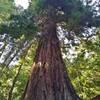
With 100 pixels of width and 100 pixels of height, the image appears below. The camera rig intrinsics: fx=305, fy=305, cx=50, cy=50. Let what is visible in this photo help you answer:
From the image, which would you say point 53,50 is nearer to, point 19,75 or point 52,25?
point 52,25

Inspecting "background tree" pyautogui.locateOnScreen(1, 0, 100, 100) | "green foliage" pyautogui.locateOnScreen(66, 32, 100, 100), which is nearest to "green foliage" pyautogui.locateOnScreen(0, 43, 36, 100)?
"green foliage" pyautogui.locateOnScreen(66, 32, 100, 100)

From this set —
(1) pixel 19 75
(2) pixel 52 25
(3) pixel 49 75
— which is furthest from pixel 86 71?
(3) pixel 49 75

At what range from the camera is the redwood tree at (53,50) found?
7.55 m

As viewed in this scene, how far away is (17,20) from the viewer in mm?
8008

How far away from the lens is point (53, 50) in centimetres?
837

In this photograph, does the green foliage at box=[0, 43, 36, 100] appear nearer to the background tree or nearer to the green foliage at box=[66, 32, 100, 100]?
the green foliage at box=[66, 32, 100, 100]

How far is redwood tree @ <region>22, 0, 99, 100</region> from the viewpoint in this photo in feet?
24.8

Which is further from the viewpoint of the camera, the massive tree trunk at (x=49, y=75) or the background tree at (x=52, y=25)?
the background tree at (x=52, y=25)

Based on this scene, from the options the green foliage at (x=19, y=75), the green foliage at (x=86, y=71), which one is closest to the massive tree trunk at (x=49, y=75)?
the green foliage at (x=86, y=71)

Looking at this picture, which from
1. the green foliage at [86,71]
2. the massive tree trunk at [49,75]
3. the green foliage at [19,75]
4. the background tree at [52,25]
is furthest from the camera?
the green foliage at [19,75]

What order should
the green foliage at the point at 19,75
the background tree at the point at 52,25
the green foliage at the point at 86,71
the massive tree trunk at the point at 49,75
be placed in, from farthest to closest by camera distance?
the green foliage at the point at 19,75 < the green foliage at the point at 86,71 < the background tree at the point at 52,25 < the massive tree trunk at the point at 49,75

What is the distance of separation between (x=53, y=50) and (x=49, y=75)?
0.85 meters

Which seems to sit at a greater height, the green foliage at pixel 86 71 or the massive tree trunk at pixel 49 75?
the green foliage at pixel 86 71

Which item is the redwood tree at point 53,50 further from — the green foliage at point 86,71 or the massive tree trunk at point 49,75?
the green foliage at point 86,71
